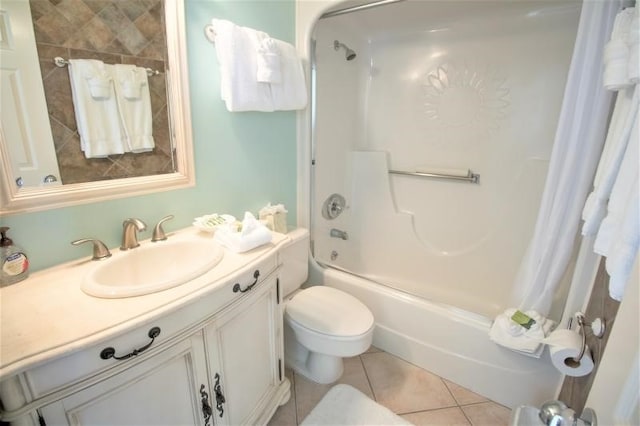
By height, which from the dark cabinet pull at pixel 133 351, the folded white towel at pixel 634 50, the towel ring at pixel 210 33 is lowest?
the dark cabinet pull at pixel 133 351

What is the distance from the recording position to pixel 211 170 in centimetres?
141

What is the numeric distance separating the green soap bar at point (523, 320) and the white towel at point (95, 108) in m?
1.77

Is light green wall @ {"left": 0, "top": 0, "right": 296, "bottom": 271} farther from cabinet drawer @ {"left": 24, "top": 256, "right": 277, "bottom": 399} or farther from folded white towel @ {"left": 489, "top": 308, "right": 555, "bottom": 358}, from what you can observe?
folded white towel @ {"left": 489, "top": 308, "right": 555, "bottom": 358}

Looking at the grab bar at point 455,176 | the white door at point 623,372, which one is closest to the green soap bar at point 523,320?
the white door at point 623,372

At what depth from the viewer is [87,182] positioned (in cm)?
102

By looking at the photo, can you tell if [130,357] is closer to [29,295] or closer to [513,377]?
[29,295]

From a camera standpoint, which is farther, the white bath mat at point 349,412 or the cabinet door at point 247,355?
the white bath mat at point 349,412

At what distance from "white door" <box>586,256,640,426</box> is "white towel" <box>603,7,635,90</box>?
0.58 meters

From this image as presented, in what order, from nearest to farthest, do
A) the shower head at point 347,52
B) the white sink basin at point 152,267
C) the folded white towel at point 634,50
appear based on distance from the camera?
the folded white towel at point 634,50 → the white sink basin at point 152,267 → the shower head at point 347,52

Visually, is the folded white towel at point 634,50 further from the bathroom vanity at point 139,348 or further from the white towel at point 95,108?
the white towel at point 95,108

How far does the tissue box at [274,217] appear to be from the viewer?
5.33 feet

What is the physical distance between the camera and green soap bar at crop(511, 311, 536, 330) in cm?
133

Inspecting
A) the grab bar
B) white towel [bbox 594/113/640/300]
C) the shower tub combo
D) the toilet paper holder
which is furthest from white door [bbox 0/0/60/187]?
the grab bar

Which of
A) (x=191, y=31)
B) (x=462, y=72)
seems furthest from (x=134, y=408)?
(x=462, y=72)
